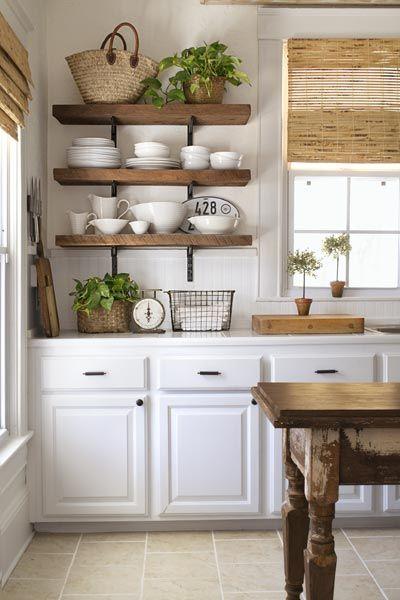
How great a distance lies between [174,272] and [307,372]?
94cm

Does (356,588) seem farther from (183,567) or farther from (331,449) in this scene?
(331,449)

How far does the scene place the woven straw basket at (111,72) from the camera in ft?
11.5

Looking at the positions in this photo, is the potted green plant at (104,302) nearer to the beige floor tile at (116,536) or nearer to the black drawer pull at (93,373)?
the black drawer pull at (93,373)


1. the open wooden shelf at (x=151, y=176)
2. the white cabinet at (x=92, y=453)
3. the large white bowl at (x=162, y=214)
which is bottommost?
the white cabinet at (x=92, y=453)

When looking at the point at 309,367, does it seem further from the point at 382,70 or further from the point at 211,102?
the point at 382,70

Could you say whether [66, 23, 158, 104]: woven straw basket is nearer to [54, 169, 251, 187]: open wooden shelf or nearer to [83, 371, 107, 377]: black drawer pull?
[54, 169, 251, 187]: open wooden shelf

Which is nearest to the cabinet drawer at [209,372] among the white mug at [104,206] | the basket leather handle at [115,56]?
the white mug at [104,206]

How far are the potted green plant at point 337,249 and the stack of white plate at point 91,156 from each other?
120 cm

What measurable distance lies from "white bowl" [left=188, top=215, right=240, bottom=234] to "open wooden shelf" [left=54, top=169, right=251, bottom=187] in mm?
193

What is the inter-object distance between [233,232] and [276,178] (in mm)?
377

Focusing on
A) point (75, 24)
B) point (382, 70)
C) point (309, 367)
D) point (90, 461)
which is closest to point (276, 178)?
point (382, 70)

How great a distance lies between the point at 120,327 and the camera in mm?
3553

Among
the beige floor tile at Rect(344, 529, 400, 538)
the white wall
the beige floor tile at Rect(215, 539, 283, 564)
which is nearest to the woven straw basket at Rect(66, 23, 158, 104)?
the white wall

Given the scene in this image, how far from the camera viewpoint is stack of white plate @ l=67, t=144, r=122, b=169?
358cm
